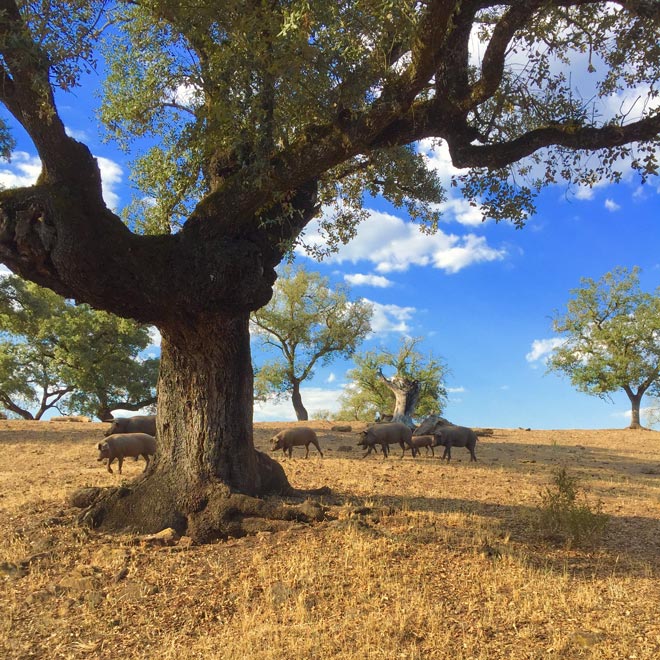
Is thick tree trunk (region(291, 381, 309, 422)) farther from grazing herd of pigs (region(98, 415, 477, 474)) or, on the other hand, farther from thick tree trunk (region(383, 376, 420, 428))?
grazing herd of pigs (region(98, 415, 477, 474))

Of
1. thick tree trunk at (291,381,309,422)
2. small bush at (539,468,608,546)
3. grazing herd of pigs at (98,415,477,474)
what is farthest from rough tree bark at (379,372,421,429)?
small bush at (539,468,608,546)

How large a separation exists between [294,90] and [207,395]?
5.17 m

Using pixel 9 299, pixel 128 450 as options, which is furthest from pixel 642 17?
pixel 9 299

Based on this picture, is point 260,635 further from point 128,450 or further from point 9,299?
point 9,299

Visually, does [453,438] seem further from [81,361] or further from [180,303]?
[81,361]

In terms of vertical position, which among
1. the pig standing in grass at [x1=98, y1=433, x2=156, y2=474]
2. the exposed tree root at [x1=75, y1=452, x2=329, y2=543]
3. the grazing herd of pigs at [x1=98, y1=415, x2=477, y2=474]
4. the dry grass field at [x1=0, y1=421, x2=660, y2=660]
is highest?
the grazing herd of pigs at [x1=98, y1=415, x2=477, y2=474]

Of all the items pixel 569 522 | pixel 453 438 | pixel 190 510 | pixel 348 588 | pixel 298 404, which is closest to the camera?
pixel 348 588

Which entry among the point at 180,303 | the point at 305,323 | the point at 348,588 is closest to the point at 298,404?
the point at 305,323

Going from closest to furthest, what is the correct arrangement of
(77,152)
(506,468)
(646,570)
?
(646,570) < (77,152) < (506,468)

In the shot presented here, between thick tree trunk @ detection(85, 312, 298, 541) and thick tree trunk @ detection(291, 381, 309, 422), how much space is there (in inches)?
1225

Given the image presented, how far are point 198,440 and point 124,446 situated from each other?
6.76 metres

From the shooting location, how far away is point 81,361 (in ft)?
110

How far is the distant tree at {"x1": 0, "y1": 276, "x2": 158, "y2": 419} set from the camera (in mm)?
34344

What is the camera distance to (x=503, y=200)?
11969 millimetres
